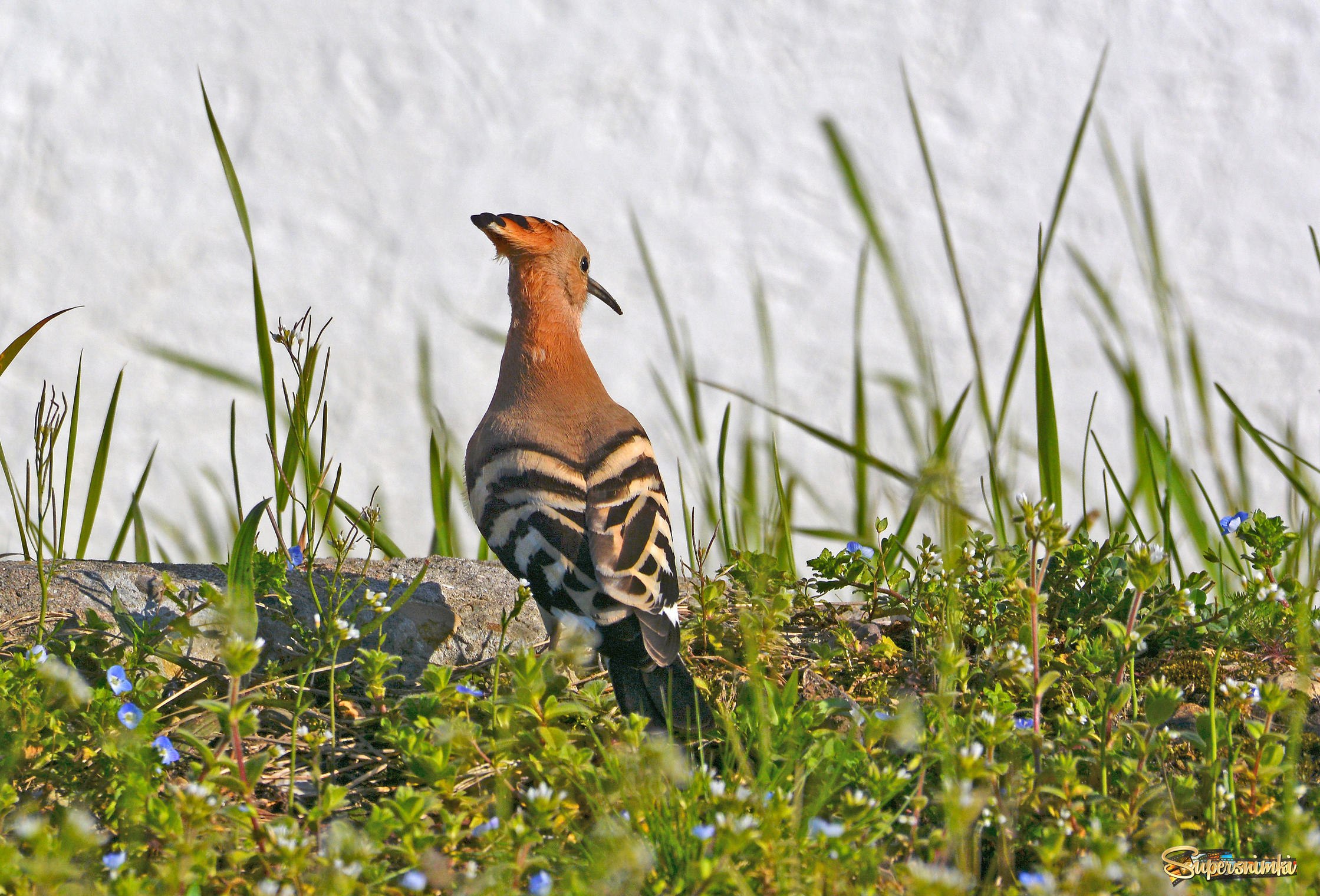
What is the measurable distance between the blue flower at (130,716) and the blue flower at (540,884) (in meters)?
0.79

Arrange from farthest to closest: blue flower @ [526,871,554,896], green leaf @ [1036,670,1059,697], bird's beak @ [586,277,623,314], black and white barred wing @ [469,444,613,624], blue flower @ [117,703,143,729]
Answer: bird's beak @ [586,277,623,314]
black and white barred wing @ [469,444,613,624]
blue flower @ [117,703,143,729]
green leaf @ [1036,670,1059,697]
blue flower @ [526,871,554,896]

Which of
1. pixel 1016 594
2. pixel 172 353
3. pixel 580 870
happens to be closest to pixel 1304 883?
pixel 1016 594

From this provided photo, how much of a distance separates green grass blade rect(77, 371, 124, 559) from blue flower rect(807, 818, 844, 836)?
6.94 ft

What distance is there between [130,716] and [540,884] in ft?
2.89

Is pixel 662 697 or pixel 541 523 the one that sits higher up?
pixel 541 523

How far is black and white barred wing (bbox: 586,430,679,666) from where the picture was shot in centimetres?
263

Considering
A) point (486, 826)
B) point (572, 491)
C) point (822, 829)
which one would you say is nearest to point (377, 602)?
point (572, 491)

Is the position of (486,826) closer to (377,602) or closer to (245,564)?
(377,602)

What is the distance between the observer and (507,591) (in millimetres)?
3186

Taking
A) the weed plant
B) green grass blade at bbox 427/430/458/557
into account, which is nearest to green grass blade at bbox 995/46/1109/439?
the weed plant

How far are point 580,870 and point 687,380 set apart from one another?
145 centimetres

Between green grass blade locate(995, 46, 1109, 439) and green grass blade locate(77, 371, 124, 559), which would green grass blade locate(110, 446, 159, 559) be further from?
green grass blade locate(995, 46, 1109, 439)

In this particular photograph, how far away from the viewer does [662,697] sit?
2.46 m

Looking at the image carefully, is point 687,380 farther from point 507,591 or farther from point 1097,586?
point 1097,586
